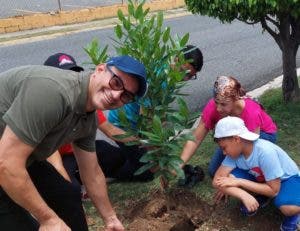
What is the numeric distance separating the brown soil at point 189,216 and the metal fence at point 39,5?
13.0m

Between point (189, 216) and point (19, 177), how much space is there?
5.29ft

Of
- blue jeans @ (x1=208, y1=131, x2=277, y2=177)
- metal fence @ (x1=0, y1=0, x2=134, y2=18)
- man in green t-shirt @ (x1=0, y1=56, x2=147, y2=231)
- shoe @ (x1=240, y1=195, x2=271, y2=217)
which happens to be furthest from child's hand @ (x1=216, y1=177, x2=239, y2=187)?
metal fence @ (x1=0, y1=0, x2=134, y2=18)

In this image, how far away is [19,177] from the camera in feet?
6.31

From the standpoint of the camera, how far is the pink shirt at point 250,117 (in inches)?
132

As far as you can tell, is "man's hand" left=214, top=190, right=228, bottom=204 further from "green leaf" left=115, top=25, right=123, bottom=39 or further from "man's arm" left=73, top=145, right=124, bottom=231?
"green leaf" left=115, top=25, right=123, bottom=39

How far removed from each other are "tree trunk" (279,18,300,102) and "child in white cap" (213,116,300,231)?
80.9 inches

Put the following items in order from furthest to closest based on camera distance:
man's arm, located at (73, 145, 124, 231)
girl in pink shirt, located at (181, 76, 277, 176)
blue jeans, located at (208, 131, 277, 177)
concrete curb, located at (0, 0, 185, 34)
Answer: concrete curb, located at (0, 0, 185, 34) < blue jeans, located at (208, 131, 277, 177) < girl in pink shirt, located at (181, 76, 277, 176) < man's arm, located at (73, 145, 124, 231)

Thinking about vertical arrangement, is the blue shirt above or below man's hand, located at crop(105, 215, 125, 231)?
above

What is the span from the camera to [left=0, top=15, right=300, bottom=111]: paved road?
7.14 meters

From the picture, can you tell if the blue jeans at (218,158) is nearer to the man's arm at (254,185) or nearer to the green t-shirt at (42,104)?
the man's arm at (254,185)

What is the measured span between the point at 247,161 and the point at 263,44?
7.48 m

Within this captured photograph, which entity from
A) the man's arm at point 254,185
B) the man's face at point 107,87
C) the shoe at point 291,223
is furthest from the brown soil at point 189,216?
the man's face at point 107,87

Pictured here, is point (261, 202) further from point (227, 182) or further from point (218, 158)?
point (218, 158)

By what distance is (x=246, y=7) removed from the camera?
13.0 feet
